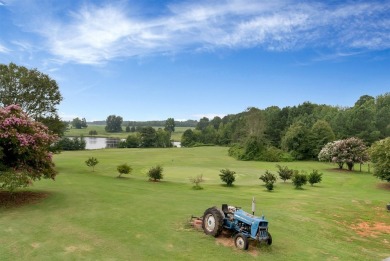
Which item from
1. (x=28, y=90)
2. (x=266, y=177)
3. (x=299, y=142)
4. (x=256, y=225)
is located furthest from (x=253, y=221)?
(x=299, y=142)

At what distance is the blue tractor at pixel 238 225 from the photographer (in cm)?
1205

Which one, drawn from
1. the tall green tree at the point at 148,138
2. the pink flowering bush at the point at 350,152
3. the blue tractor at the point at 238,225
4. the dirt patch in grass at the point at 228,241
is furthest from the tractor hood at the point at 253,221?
the tall green tree at the point at 148,138

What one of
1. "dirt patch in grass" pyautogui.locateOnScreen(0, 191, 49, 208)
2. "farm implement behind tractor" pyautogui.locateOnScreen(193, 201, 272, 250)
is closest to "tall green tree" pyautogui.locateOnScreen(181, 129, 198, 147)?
"dirt patch in grass" pyautogui.locateOnScreen(0, 191, 49, 208)

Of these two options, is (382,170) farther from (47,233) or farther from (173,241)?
(47,233)

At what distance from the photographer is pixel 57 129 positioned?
4406cm

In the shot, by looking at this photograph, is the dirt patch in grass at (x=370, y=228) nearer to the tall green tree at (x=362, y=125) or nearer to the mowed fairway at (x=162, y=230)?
the mowed fairway at (x=162, y=230)

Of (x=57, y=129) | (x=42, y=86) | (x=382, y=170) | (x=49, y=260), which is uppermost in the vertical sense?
(x=42, y=86)

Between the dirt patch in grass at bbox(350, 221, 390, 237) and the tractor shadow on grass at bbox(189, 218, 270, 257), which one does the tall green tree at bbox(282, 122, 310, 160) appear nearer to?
the dirt patch in grass at bbox(350, 221, 390, 237)

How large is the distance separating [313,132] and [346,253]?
74.0 metres

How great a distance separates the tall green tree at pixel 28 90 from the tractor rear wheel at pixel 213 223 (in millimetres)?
35633

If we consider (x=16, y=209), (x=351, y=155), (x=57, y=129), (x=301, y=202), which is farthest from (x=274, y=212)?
(x=351, y=155)

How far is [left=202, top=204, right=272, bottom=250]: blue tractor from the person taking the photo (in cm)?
1205

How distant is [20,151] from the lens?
18.6 m

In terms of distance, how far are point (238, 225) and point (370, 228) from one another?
9471mm
